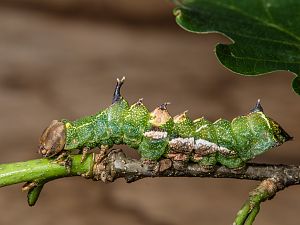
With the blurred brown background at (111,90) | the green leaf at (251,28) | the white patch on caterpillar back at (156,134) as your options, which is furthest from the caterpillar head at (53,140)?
the blurred brown background at (111,90)

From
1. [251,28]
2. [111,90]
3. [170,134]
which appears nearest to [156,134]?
[170,134]

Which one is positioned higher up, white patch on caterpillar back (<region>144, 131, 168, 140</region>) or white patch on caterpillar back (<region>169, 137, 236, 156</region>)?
white patch on caterpillar back (<region>144, 131, 168, 140</region>)

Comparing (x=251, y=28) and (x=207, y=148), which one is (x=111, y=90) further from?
(x=251, y=28)

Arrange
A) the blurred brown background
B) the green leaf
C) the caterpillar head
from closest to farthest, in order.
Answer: the green leaf, the caterpillar head, the blurred brown background

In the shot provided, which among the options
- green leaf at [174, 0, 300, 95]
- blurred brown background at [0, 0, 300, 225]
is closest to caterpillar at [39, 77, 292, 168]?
green leaf at [174, 0, 300, 95]

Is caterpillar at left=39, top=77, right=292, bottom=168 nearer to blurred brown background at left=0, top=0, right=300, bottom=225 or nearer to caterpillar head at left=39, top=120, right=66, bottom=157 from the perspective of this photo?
caterpillar head at left=39, top=120, right=66, bottom=157

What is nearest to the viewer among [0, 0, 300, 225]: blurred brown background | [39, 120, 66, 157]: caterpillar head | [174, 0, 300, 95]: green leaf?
[174, 0, 300, 95]: green leaf
